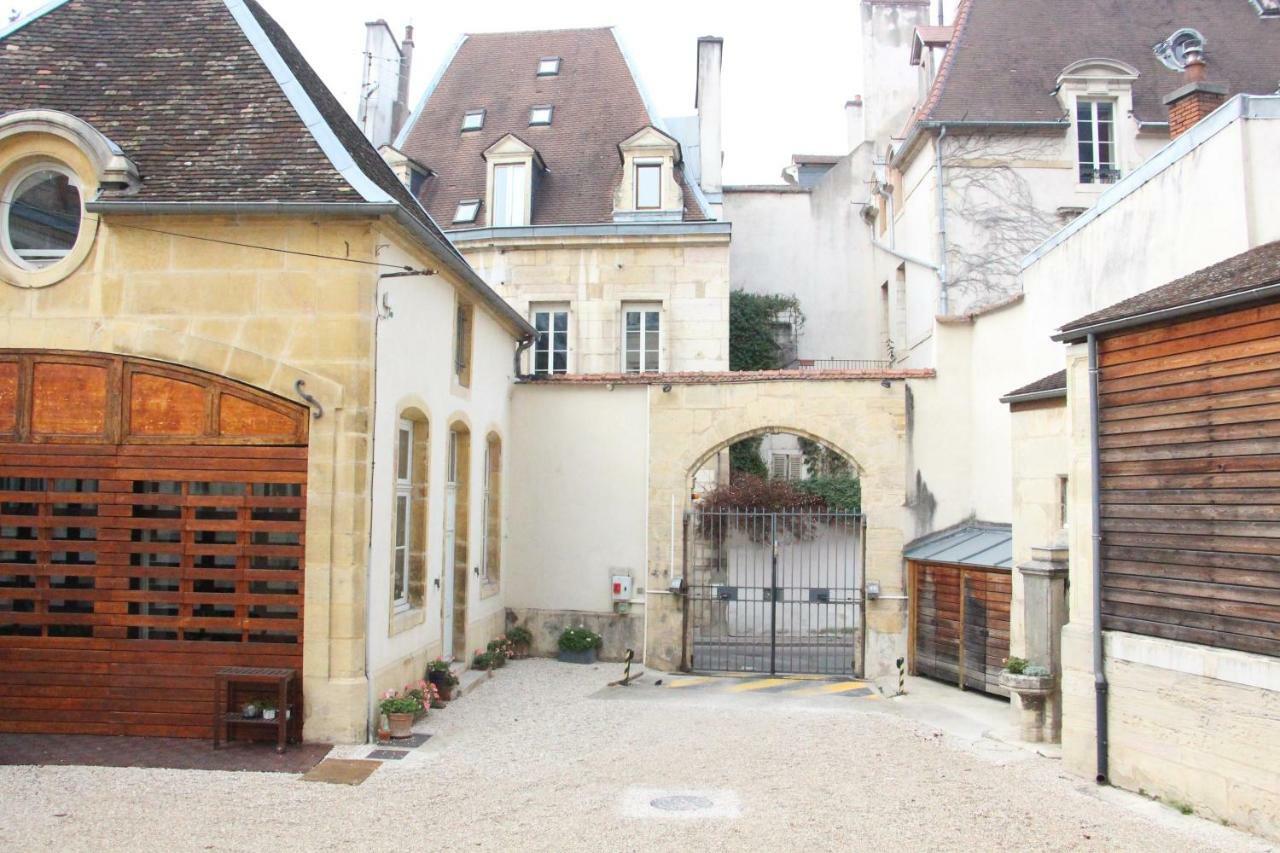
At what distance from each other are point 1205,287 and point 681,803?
4964 mm

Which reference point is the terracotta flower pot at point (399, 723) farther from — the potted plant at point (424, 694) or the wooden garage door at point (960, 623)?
the wooden garage door at point (960, 623)

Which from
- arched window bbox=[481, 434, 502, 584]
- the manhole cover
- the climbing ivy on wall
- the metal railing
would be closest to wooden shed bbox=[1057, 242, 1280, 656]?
the manhole cover

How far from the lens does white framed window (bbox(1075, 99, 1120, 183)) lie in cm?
1720

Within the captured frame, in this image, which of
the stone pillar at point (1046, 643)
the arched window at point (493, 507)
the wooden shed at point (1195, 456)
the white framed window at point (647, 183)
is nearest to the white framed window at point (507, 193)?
the white framed window at point (647, 183)

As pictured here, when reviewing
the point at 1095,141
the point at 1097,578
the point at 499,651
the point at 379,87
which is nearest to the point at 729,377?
the point at 499,651

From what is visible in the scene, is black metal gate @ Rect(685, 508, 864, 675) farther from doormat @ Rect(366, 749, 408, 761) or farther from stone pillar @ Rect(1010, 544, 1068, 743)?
doormat @ Rect(366, 749, 408, 761)

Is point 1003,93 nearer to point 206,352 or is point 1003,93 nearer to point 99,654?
point 206,352

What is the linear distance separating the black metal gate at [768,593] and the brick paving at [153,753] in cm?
649

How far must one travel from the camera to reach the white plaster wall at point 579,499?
13.6m

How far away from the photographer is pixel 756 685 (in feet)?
39.7

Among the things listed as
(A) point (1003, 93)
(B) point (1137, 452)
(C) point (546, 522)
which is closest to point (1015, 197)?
(A) point (1003, 93)

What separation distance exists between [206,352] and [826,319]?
17021mm

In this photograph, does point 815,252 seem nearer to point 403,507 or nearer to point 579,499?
point 579,499

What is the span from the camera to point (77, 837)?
230 inches
